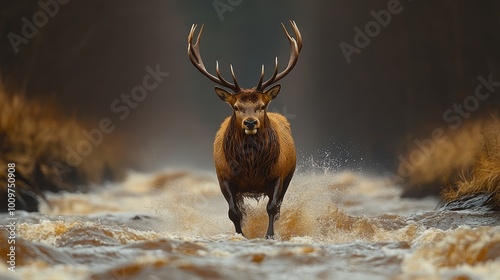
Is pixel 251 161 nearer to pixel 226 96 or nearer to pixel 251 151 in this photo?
pixel 251 151

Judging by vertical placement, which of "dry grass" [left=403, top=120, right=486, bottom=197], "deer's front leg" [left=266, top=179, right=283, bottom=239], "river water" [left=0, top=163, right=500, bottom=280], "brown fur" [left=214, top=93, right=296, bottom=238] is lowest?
"river water" [left=0, top=163, right=500, bottom=280]

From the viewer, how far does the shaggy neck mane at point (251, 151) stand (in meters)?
5.75

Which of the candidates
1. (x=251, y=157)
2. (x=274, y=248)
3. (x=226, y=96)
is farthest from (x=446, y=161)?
(x=274, y=248)

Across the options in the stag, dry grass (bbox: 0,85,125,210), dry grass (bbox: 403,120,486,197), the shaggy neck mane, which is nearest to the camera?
the stag

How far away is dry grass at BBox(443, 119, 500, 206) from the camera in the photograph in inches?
299

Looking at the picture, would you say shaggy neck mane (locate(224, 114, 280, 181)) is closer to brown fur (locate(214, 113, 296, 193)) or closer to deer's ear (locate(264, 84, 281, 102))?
brown fur (locate(214, 113, 296, 193))

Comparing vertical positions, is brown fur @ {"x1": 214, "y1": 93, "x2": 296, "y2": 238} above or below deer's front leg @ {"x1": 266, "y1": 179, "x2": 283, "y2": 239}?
above

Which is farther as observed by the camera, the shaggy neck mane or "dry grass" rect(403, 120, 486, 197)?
"dry grass" rect(403, 120, 486, 197)

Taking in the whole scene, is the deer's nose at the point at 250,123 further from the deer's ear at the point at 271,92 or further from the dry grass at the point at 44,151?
the dry grass at the point at 44,151

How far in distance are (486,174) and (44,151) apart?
17.4 ft

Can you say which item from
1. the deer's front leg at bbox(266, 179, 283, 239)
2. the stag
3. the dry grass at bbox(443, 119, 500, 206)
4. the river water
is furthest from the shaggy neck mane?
the dry grass at bbox(443, 119, 500, 206)

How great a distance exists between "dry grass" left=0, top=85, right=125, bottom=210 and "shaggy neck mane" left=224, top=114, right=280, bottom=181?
3.25 m

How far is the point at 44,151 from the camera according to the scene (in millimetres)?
8531

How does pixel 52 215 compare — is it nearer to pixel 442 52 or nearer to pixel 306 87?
pixel 306 87
